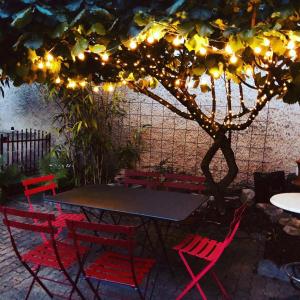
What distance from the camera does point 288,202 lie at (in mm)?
3629

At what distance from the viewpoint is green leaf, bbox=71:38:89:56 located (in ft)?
7.80

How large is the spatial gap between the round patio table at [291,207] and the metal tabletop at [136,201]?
0.83m

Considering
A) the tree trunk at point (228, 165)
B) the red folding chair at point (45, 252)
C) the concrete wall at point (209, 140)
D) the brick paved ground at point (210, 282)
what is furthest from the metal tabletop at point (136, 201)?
the concrete wall at point (209, 140)

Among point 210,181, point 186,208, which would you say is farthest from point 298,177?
point 186,208

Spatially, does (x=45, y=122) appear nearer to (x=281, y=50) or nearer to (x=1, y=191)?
(x=1, y=191)

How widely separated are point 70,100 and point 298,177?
14.3 feet

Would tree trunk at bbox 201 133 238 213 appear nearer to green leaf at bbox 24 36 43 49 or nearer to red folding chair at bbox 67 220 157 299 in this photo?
red folding chair at bbox 67 220 157 299

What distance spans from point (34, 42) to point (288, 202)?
9.32 ft

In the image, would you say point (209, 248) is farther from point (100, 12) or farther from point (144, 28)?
point (100, 12)

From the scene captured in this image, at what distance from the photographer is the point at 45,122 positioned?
884 centimetres

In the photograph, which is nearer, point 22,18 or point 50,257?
point 22,18

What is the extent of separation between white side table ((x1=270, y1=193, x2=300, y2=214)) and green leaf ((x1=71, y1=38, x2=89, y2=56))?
7.75 feet

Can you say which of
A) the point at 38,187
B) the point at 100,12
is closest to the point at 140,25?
the point at 100,12

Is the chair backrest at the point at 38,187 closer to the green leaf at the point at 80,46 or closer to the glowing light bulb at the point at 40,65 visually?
the glowing light bulb at the point at 40,65
